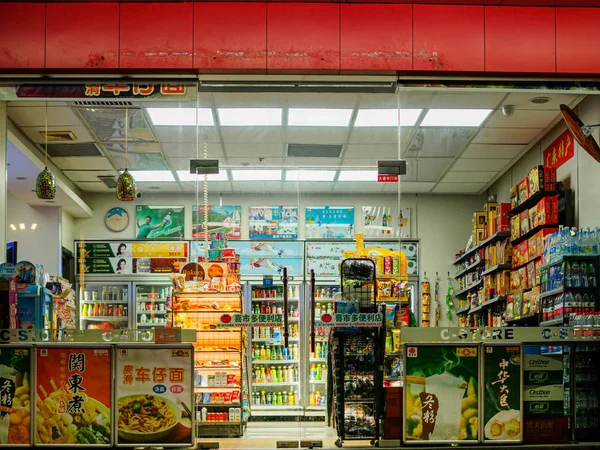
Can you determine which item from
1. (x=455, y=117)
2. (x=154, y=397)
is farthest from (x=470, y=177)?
(x=154, y=397)

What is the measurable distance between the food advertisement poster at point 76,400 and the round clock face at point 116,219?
200cm

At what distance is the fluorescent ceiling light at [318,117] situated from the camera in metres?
8.10

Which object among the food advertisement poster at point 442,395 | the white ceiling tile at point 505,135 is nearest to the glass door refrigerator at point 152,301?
the food advertisement poster at point 442,395

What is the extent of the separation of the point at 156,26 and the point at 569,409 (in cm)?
495

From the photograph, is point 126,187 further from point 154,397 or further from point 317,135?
point 154,397

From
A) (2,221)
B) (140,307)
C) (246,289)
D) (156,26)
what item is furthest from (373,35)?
(2,221)

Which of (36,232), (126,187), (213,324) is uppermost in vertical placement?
(126,187)

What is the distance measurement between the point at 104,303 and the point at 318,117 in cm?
279

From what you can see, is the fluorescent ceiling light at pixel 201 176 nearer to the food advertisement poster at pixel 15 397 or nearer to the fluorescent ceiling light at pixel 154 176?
the fluorescent ceiling light at pixel 154 176

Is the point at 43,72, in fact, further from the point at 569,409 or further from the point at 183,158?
the point at 569,409

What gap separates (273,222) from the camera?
8289mm

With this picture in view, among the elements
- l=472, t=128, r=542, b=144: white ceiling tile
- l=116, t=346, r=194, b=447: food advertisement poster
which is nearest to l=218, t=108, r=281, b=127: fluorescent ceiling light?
l=472, t=128, r=542, b=144: white ceiling tile

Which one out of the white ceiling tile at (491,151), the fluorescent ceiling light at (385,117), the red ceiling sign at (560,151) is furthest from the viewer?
the white ceiling tile at (491,151)

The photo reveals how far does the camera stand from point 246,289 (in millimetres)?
8188
